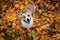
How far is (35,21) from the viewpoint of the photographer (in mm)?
2549

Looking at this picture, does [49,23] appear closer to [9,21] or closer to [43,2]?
[43,2]

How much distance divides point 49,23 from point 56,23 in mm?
106

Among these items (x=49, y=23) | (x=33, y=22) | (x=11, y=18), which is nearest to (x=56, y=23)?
(x=49, y=23)

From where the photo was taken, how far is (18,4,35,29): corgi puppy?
248 cm

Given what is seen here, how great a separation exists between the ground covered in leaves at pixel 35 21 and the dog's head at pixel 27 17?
59 millimetres

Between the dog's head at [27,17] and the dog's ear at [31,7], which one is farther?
the dog's ear at [31,7]

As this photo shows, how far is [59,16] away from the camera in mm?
2627

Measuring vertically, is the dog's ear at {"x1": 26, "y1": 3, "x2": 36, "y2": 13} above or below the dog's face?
above

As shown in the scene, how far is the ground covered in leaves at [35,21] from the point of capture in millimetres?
2391

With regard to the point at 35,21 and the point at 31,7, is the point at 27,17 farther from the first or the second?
the point at 31,7

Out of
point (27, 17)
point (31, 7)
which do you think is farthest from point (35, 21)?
point (31, 7)

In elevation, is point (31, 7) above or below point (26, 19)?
above

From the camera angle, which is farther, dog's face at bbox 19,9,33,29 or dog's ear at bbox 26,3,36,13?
dog's ear at bbox 26,3,36,13

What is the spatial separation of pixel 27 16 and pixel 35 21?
14cm
